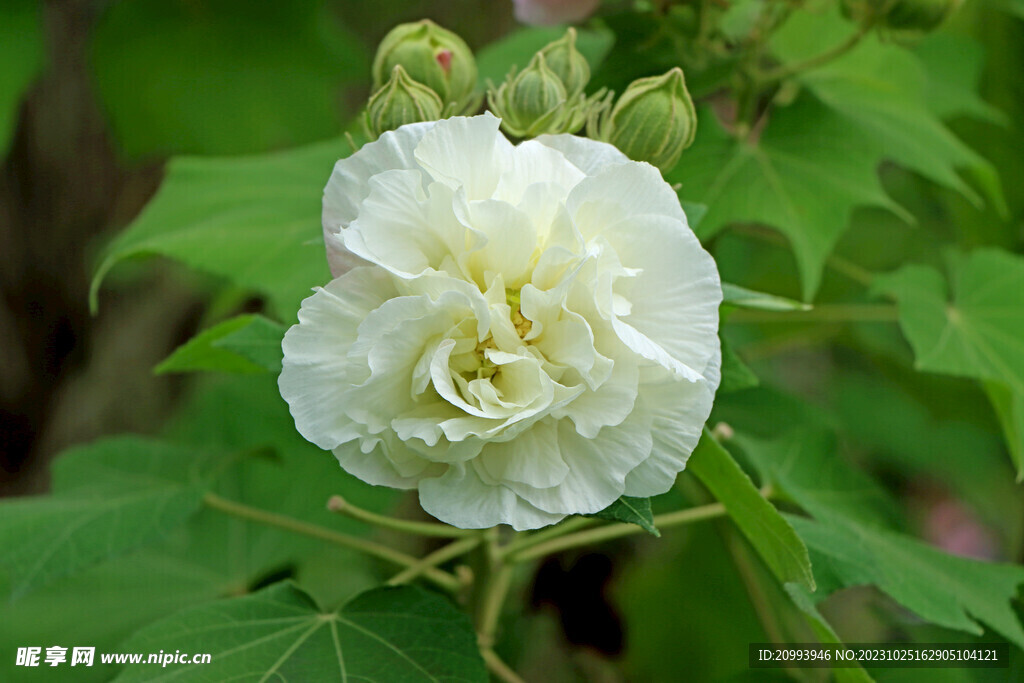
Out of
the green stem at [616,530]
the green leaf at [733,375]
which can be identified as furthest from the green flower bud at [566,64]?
the green stem at [616,530]

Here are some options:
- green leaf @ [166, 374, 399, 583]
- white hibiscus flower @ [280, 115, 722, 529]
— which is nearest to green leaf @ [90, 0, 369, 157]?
green leaf @ [166, 374, 399, 583]

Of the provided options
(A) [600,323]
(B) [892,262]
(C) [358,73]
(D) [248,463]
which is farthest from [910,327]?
(C) [358,73]

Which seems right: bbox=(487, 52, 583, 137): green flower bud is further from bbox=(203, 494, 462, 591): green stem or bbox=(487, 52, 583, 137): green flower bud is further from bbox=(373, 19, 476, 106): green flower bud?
bbox=(203, 494, 462, 591): green stem

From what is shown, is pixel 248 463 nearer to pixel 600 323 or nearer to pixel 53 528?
pixel 53 528

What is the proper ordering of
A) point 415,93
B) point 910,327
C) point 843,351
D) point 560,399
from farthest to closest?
point 843,351
point 910,327
point 415,93
point 560,399

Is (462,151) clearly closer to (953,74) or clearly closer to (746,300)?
(746,300)

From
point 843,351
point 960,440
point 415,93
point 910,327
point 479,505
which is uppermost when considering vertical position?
point 415,93

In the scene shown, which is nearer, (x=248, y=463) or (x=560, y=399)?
(x=560, y=399)

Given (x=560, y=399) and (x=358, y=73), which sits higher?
(x=560, y=399)
